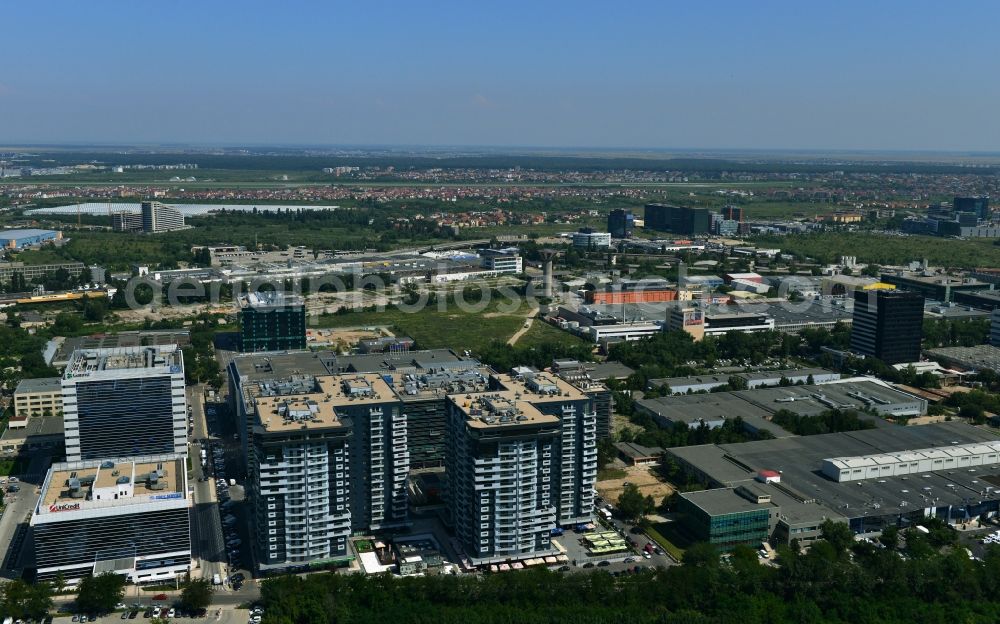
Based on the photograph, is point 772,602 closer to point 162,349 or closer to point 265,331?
point 162,349

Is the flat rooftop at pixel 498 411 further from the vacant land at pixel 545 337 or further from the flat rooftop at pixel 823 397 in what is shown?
the vacant land at pixel 545 337

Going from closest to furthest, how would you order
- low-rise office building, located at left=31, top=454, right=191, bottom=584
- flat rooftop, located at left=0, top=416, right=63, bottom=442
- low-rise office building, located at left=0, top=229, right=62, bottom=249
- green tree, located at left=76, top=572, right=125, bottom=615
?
green tree, located at left=76, top=572, right=125, bottom=615 → low-rise office building, located at left=31, top=454, right=191, bottom=584 → flat rooftop, located at left=0, top=416, right=63, bottom=442 → low-rise office building, located at left=0, top=229, right=62, bottom=249

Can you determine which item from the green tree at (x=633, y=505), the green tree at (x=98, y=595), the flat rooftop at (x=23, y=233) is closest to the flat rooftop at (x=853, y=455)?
the green tree at (x=633, y=505)

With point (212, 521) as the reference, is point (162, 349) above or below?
above

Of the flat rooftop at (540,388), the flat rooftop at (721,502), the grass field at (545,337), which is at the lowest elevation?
the grass field at (545,337)

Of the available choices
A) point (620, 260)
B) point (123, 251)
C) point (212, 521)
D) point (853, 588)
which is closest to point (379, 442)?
point (212, 521)

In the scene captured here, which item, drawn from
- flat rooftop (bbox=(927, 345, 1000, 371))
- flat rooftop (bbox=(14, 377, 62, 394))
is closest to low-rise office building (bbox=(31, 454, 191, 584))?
flat rooftop (bbox=(14, 377, 62, 394))

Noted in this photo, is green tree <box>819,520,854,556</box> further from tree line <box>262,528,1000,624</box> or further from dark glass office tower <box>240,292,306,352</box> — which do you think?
dark glass office tower <box>240,292,306,352</box>
